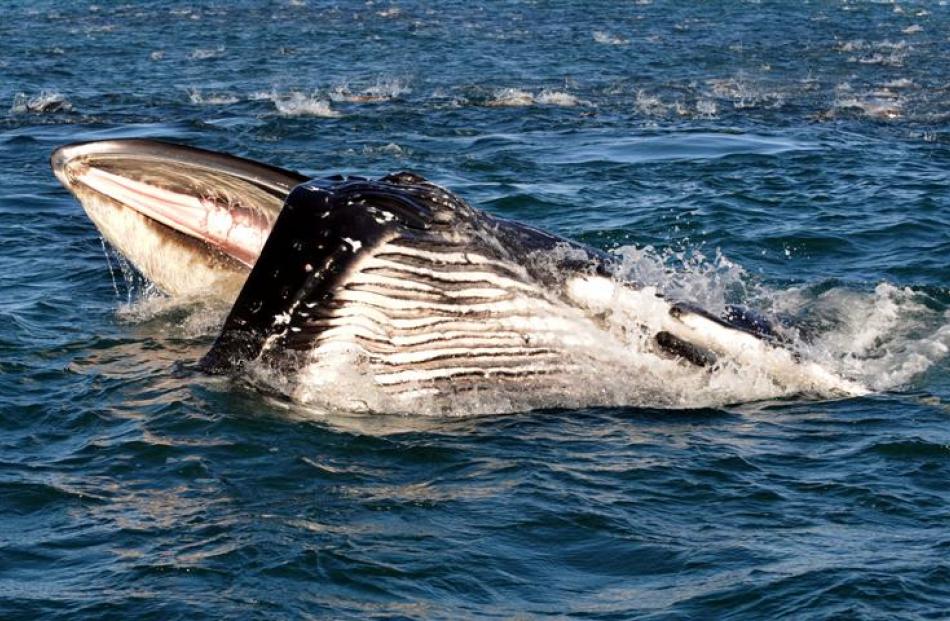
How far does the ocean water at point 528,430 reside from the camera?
7.74 meters

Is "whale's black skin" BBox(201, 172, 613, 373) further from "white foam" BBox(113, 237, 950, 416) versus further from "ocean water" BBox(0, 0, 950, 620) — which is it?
"ocean water" BBox(0, 0, 950, 620)

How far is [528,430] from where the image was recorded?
9953 mm

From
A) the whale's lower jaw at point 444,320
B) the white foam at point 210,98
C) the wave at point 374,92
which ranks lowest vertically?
the wave at point 374,92

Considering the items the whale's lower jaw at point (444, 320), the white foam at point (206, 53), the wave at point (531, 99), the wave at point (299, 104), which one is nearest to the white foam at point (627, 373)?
the whale's lower jaw at point (444, 320)

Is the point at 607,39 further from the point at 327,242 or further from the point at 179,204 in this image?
the point at 327,242

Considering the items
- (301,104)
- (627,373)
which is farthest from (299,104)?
(627,373)

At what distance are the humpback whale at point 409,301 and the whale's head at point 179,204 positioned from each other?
2 centimetres

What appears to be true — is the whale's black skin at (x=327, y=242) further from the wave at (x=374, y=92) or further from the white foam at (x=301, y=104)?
the wave at (x=374, y=92)

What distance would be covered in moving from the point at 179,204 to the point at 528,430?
3.15m

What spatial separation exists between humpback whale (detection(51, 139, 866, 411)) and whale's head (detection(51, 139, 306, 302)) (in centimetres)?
2

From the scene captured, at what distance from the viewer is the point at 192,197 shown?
36.2ft

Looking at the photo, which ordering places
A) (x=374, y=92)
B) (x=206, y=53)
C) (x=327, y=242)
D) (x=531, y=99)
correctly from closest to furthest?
(x=327, y=242) < (x=531, y=99) < (x=374, y=92) < (x=206, y=53)

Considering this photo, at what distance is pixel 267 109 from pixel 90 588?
18130 millimetres

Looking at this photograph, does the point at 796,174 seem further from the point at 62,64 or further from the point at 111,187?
the point at 62,64
